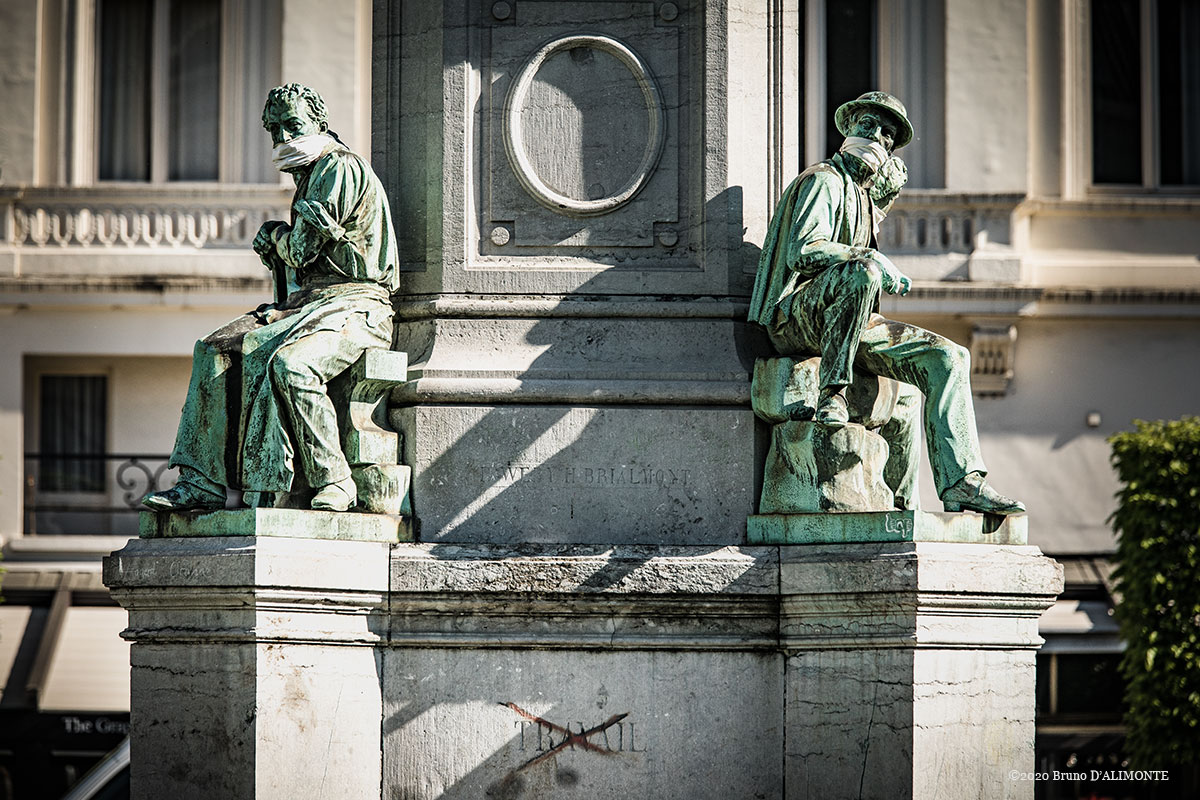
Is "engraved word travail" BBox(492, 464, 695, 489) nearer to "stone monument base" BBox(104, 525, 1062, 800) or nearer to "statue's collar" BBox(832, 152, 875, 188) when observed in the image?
"stone monument base" BBox(104, 525, 1062, 800)

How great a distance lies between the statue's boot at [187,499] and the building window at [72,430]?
49.9ft

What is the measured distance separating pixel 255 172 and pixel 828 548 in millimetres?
16142

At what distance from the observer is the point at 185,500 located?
320 inches

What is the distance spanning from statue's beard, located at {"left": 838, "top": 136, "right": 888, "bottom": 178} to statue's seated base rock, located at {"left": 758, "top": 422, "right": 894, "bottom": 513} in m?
1.07

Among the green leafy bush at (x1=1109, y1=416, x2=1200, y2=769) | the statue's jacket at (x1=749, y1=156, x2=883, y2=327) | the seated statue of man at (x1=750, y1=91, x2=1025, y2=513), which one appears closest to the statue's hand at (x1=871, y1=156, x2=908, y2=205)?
the seated statue of man at (x1=750, y1=91, x2=1025, y2=513)

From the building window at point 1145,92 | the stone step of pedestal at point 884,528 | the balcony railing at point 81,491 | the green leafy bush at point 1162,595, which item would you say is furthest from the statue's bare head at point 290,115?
the building window at point 1145,92

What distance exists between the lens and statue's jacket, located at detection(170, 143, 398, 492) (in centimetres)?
809

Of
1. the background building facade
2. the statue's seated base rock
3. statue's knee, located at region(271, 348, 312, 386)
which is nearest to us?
statue's knee, located at region(271, 348, 312, 386)

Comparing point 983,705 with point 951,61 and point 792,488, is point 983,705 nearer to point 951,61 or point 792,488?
point 792,488

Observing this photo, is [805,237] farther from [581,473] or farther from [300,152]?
[300,152]

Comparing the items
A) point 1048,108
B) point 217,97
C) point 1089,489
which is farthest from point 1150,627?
point 217,97

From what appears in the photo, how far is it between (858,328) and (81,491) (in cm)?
1641

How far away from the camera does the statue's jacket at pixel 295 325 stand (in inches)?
318

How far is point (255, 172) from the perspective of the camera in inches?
911
